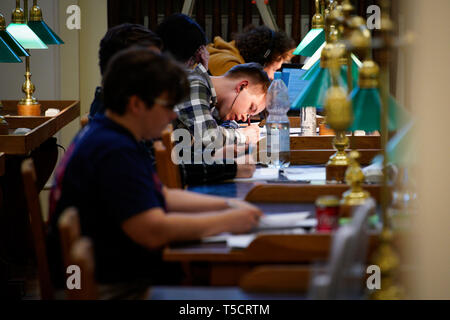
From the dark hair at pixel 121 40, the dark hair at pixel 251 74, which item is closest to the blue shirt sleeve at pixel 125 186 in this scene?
the dark hair at pixel 121 40

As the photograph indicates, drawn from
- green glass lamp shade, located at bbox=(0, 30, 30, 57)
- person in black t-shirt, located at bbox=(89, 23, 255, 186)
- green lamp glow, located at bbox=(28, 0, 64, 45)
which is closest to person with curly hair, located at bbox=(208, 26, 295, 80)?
green lamp glow, located at bbox=(28, 0, 64, 45)

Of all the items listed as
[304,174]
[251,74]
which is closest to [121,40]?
[304,174]

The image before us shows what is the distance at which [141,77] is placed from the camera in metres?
2.02

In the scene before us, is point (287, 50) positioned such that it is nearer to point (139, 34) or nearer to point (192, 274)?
point (139, 34)

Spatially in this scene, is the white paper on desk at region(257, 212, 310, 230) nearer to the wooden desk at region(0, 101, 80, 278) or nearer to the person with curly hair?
the wooden desk at region(0, 101, 80, 278)

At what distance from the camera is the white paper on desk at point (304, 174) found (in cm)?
305

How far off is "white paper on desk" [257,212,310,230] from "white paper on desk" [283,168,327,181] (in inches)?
31.0

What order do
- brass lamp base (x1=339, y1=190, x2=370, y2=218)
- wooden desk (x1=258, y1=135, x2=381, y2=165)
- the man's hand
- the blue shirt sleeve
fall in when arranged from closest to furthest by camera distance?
the blue shirt sleeve → brass lamp base (x1=339, y1=190, x2=370, y2=218) → wooden desk (x1=258, y1=135, x2=381, y2=165) → the man's hand

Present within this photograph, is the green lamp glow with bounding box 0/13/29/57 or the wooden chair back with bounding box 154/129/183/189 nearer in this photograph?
the wooden chair back with bounding box 154/129/183/189

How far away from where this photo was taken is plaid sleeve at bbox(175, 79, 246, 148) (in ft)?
12.0

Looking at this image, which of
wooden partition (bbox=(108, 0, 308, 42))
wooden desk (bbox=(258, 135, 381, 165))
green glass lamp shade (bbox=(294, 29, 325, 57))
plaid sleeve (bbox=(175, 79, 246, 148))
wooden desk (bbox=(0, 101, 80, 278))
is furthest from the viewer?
wooden partition (bbox=(108, 0, 308, 42))

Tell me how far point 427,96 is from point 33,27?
417 centimetres

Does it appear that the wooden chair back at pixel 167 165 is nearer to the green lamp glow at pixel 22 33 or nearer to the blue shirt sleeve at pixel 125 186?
the blue shirt sleeve at pixel 125 186

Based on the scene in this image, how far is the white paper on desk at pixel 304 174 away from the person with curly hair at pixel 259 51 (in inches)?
95.1
